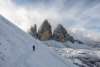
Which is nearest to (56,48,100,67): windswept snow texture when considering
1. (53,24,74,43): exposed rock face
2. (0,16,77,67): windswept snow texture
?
(0,16,77,67): windswept snow texture

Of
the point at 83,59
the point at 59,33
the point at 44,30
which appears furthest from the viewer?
the point at 59,33

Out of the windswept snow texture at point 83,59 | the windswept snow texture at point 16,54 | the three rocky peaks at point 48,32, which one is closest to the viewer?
the windswept snow texture at point 16,54

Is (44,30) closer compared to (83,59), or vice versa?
(83,59)

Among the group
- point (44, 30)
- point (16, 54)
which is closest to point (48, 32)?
point (44, 30)

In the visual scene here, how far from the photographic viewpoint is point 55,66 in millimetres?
24094

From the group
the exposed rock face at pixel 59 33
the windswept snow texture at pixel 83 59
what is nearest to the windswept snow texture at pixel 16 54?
the windswept snow texture at pixel 83 59

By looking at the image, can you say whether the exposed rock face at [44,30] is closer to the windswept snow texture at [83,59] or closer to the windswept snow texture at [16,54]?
the windswept snow texture at [83,59]

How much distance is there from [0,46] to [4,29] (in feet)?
17.0

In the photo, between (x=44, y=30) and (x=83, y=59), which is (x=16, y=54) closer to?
(x=83, y=59)

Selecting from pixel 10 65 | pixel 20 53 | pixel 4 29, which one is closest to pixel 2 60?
pixel 10 65

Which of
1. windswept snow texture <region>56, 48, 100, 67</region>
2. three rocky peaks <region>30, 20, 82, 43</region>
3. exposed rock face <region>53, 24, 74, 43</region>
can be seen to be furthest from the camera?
exposed rock face <region>53, 24, 74, 43</region>

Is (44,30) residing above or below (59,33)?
above

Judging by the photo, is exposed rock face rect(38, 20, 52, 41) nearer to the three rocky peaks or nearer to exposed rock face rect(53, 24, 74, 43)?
the three rocky peaks

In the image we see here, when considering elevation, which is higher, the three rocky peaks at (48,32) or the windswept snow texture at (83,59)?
the three rocky peaks at (48,32)
